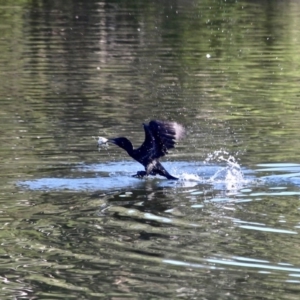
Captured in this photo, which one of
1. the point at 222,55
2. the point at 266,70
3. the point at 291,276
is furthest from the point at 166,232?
the point at 222,55

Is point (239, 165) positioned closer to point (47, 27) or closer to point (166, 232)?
point (166, 232)

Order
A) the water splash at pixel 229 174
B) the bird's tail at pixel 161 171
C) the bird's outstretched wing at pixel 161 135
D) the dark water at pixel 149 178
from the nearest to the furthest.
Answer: the dark water at pixel 149 178 < the water splash at pixel 229 174 < the bird's outstretched wing at pixel 161 135 < the bird's tail at pixel 161 171

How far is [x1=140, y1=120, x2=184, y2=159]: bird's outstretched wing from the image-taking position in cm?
1254

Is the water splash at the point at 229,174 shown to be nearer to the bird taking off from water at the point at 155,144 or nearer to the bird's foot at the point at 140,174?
the bird taking off from water at the point at 155,144

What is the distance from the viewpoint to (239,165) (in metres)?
13.4

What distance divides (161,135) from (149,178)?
72 cm

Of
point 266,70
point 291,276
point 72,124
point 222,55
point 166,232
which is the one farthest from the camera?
point 222,55

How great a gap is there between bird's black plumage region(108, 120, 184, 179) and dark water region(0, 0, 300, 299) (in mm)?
212

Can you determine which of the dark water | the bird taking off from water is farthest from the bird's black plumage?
the dark water

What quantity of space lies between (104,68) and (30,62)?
6.62 ft

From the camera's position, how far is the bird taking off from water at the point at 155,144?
12562 mm

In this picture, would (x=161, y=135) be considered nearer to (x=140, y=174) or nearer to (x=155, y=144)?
(x=155, y=144)

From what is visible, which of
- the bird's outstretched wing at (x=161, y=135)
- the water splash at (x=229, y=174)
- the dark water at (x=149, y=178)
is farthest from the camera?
the bird's outstretched wing at (x=161, y=135)

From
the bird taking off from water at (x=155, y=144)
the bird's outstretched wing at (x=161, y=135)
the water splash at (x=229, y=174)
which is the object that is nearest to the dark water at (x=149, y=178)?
the water splash at (x=229, y=174)
